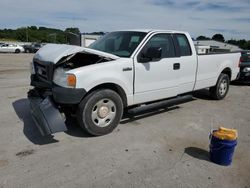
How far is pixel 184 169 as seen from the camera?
333 centimetres

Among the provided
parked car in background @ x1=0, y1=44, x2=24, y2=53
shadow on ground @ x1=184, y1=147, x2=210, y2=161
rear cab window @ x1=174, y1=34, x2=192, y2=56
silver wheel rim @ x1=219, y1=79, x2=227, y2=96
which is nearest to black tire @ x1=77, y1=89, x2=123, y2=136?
shadow on ground @ x1=184, y1=147, x2=210, y2=161

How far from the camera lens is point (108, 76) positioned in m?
4.18

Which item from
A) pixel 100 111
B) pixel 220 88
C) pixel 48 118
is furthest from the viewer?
pixel 220 88

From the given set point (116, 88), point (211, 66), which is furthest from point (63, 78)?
point (211, 66)

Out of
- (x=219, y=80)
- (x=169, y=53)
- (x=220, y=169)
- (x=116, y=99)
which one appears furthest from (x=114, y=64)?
(x=219, y=80)

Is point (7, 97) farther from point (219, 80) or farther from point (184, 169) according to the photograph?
point (219, 80)

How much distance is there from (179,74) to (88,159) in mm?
3034

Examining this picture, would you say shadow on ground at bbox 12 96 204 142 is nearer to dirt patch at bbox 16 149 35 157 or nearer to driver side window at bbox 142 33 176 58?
dirt patch at bbox 16 149 35 157

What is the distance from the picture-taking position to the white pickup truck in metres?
3.93

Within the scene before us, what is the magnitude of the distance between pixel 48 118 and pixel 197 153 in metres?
2.43

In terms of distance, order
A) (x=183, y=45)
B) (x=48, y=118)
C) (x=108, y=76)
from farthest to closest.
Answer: (x=183, y=45), (x=108, y=76), (x=48, y=118)

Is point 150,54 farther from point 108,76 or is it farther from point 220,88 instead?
point 220,88

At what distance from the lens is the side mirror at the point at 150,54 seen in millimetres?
4547

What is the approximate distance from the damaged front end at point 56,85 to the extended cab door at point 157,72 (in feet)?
2.19
